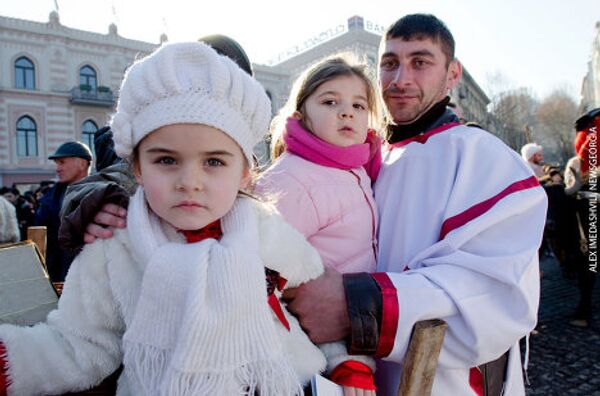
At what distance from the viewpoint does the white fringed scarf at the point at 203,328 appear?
124cm

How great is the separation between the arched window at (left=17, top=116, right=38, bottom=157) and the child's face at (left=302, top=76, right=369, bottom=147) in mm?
26976

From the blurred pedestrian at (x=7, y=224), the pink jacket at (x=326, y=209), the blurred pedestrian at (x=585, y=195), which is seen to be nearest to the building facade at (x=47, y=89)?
the blurred pedestrian at (x=7, y=224)

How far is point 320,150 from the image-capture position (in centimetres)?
209

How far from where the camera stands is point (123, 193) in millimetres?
1609

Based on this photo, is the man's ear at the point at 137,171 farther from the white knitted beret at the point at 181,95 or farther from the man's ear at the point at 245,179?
the man's ear at the point at 245,179

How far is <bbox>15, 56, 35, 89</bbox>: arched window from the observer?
81.8 ft

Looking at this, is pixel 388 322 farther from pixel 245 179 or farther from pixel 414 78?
pixel 414 78

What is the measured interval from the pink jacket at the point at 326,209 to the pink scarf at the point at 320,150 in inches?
1.3

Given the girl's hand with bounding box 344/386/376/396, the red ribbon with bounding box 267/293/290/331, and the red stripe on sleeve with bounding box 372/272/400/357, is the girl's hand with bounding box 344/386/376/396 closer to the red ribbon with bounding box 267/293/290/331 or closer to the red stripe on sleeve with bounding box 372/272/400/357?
the red stripe on sleeve with bounding box 372/272/400/357

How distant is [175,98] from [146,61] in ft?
0.58

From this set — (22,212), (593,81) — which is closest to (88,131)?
(22,212)

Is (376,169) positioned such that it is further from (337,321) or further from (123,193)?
(123,193)

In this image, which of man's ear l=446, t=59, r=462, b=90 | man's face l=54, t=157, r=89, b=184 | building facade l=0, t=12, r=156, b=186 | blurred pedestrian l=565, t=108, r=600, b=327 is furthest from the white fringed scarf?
building facade l=0, t=12, r=156, b=186

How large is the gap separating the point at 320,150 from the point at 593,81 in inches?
2661
